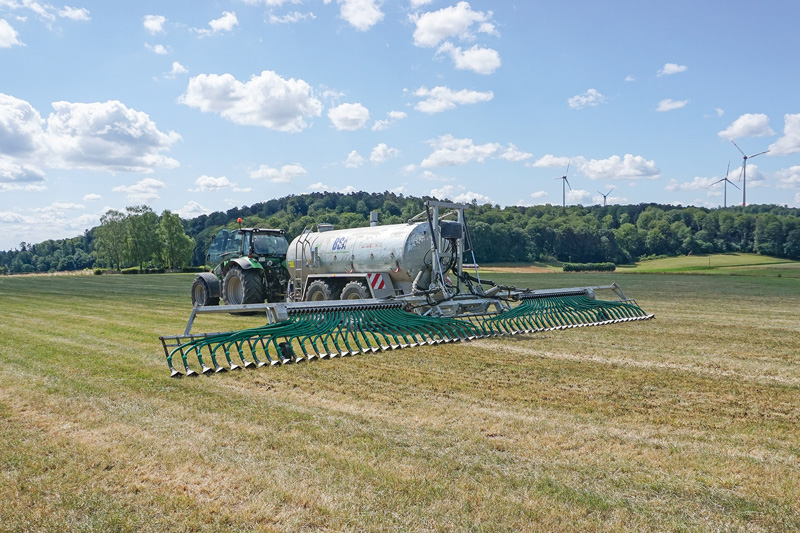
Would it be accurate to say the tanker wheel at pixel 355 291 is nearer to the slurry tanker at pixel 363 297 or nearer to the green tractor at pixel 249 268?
the slurry tanker at pixel 363 297

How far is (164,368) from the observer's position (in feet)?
24.4

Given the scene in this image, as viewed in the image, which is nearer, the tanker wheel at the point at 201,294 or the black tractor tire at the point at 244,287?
the black tractor tire at the point at 244,287

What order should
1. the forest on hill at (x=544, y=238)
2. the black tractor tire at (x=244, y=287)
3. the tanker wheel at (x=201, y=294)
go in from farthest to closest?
the forest on hill at (x=544, y=238)
the tanker wheel at (x=201, y=294)
the black tractor tire at (x=244, y=287)

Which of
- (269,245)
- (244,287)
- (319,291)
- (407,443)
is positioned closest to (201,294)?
(269,245)

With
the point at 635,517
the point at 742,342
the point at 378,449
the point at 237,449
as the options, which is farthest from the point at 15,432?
the point at 742,342

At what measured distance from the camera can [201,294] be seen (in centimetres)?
1667

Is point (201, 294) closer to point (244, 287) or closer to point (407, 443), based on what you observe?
point (244, 287)

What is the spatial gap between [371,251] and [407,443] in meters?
8.26

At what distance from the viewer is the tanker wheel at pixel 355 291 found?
1253cm

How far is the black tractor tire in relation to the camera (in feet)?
47.8

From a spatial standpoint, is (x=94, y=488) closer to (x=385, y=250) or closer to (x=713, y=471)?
(x=713, y=471)

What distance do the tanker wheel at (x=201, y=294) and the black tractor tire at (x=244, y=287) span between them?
551 mm

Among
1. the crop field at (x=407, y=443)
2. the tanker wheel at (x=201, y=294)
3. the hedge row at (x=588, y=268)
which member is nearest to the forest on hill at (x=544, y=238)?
the hedge row at (x=588, y=268)


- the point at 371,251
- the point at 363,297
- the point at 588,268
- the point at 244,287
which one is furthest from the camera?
the point at 588,268
